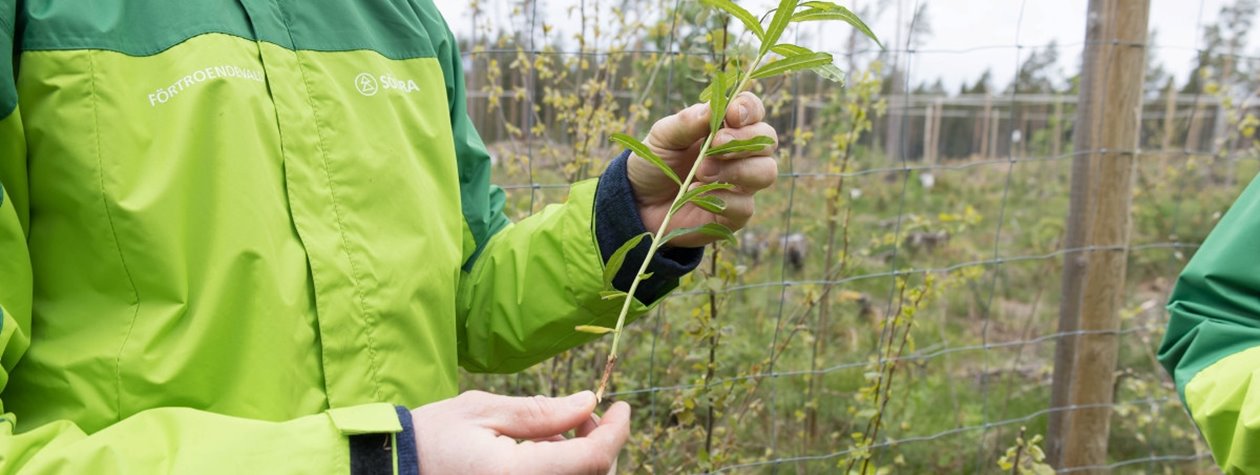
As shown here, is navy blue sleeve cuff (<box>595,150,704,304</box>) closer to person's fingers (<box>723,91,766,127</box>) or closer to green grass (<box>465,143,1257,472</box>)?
person's fingers (<box>723,91,766,127</box>)

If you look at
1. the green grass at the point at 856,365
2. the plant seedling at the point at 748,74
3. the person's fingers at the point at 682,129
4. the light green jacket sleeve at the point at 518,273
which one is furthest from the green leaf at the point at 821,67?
the green grass at the point at 856,365

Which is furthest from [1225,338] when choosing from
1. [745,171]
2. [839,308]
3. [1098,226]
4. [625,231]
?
[839,308]

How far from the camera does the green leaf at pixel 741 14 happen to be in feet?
3.25

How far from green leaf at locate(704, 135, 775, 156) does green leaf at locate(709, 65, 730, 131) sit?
0.02 meters

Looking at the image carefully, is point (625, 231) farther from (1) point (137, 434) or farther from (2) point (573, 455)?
(1) point (137, 434)

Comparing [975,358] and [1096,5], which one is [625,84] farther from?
[975,358]

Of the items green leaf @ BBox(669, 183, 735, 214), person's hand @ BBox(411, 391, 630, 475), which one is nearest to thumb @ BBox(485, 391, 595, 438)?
person's hand @ BBox(411, 391, 630, 475)

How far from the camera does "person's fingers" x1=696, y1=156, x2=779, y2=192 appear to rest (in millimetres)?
1124

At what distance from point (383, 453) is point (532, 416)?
0.13 m

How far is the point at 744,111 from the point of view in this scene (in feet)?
3.59

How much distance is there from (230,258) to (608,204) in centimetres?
47

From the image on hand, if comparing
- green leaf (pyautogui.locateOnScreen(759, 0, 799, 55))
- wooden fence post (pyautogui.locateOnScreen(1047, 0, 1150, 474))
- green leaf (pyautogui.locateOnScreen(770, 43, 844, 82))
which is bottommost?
wooden fence post (pyautogui.locateOnScreen(1047, 0, 1150, 474))

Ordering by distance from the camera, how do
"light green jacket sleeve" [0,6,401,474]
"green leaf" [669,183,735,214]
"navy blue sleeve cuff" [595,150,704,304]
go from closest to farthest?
"light green jacket sleeve" [0,6,401,474] < "green leaf" [669,183,735,214] < "navy blue sleeve cuff" [595,150,704,304]

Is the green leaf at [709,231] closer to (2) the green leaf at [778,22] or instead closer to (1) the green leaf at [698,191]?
(1) the green leaf at [698,191]
